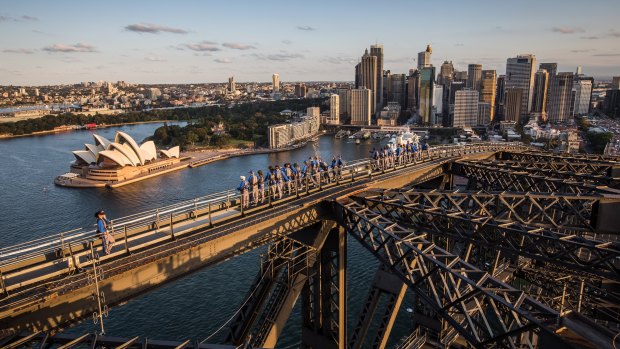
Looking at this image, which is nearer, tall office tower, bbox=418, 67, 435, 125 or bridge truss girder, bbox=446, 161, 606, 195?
bridge truss girder, bbox=446, 161, 606, 195

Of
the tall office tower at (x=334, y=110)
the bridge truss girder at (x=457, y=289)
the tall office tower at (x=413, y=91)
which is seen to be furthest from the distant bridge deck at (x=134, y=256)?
the tall office tower at (x=413, y=91)

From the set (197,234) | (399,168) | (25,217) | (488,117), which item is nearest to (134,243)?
(197,234)

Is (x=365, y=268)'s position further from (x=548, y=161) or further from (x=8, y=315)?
(x=8, y=315)

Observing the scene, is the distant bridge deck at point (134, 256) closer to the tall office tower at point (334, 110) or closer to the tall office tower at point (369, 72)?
the tall office tower at point (334, 110)

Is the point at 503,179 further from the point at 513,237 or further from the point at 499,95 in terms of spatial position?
the point at 499,95

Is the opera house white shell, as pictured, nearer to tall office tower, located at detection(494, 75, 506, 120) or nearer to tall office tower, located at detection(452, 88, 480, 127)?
tall office tower, located at detection(452, 88, 480, 127)

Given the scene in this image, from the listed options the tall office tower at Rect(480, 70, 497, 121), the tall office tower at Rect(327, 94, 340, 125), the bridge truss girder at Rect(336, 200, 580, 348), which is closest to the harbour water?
the bridge truss girder at Rect(336, 200, 580, 348)

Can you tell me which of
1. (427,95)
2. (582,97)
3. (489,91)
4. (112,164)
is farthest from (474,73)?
(112,164)

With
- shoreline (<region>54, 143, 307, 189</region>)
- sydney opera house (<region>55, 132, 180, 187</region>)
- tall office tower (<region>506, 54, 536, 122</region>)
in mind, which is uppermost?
tall office tower (<region>506, 54, 536, 122</region>)
